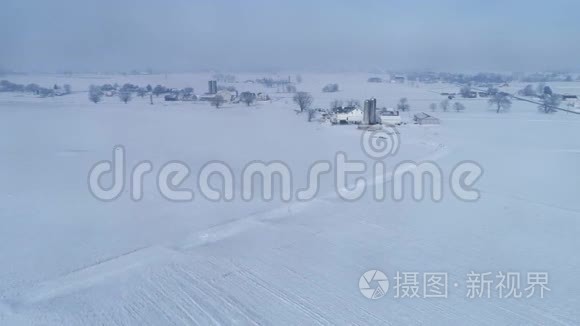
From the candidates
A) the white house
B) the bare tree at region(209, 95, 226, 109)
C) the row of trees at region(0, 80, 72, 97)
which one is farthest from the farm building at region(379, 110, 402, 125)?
the row of trees at region(0, 80, 72, 97)

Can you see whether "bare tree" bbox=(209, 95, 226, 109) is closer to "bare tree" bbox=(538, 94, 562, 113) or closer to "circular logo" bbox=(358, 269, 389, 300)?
"bare tree" bbox=(538, 94, 562, 113)

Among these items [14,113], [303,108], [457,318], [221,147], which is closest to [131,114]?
[14,113]

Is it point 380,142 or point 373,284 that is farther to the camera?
point 380,142

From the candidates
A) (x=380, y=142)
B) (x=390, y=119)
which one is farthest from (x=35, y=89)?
(x=380, y=142)

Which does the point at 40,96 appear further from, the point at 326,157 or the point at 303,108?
the point at 326,157

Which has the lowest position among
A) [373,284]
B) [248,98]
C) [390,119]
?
[373,284]

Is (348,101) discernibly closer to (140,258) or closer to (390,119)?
(390,119)

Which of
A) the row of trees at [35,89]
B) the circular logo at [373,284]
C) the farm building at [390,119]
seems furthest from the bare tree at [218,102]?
the circular logo at [373,284]

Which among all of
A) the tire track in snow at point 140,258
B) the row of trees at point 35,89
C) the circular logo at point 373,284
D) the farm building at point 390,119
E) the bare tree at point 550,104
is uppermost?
the row of trees at point 35,89

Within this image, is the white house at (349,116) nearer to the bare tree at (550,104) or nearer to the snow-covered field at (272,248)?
the snow-covered field at (272,248)
